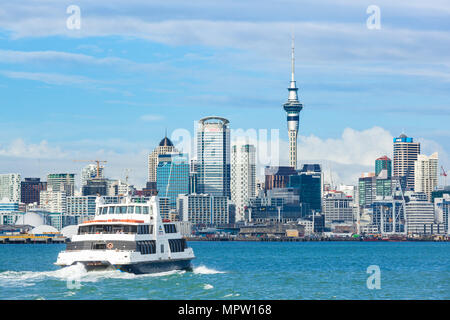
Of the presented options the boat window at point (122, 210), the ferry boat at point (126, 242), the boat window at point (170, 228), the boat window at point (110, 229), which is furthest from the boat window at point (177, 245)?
the boat window at point (110, 229)

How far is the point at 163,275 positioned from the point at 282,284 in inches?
408

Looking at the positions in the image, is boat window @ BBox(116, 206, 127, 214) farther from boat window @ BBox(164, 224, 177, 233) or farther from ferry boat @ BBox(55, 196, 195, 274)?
boat window @ BBox(164, 224, 177, 233)

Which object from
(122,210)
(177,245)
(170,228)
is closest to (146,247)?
(122,210)

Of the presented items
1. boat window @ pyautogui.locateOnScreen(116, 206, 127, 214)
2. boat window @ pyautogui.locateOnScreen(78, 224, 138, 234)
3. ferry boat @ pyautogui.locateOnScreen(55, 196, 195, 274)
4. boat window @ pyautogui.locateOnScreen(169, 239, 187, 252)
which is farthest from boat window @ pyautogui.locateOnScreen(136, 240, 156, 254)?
boat window @ pyautogui.locateOnScreen(169, 239, 187, 252)

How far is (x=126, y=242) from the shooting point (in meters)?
62.6

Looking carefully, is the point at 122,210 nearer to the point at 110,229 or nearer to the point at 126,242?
the point at 110,229

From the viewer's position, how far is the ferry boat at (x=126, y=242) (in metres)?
61.5

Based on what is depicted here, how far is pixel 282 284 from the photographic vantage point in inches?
2719

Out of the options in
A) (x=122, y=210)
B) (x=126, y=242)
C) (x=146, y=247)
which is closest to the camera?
(x=126, y=242)

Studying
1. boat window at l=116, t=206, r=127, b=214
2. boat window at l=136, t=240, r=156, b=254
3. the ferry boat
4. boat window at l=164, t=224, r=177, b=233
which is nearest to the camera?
the ferry boat

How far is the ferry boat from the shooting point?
61.5 metres
